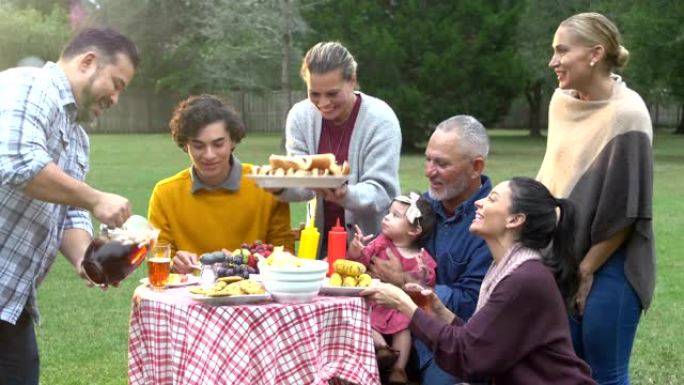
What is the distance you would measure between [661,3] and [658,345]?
20684 millimetres

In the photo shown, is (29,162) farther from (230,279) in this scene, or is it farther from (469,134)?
(469,134)

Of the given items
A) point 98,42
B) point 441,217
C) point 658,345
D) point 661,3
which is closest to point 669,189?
point 661,3

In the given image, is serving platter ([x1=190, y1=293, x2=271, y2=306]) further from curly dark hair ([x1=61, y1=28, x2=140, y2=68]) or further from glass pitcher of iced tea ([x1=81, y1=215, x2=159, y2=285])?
curly dark hair ([x1=61, y1=28, x2=140, y2=68])

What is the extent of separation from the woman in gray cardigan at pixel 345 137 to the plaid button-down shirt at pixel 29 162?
43.8 inches

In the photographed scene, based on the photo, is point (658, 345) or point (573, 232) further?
point (658, 345)

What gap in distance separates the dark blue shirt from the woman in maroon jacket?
36 centimetres

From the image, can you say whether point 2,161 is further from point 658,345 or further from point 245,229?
point 658,345

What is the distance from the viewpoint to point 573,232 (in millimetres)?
3744

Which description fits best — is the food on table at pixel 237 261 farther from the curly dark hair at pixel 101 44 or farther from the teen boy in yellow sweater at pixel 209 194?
the curly dark hair at pixel 101 44

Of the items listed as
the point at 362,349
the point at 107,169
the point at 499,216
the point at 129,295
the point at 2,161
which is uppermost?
the point at 2,161

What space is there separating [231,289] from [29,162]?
86cm

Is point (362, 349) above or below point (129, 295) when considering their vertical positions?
above

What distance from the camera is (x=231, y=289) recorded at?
140 inches

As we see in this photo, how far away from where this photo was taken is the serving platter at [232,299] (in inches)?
138
